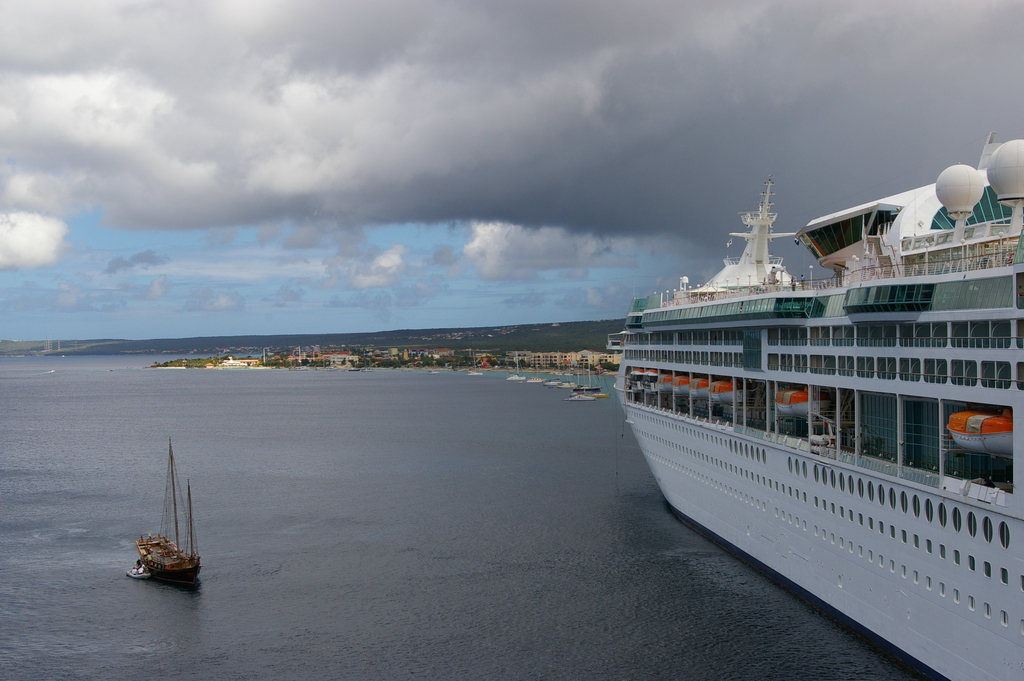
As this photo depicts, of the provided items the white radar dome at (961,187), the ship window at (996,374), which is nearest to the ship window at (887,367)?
the ship window at (996,374)

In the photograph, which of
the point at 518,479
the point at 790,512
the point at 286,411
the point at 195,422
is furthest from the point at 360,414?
the point at 790,512

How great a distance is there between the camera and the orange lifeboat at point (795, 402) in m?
28.8

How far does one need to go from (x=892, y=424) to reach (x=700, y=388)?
47.5 feet

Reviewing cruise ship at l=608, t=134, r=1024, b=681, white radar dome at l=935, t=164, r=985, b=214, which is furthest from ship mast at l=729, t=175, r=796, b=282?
white radar dome at l=935, t=164, r=985, b=214

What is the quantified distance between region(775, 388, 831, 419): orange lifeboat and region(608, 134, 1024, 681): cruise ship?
0.06 meters

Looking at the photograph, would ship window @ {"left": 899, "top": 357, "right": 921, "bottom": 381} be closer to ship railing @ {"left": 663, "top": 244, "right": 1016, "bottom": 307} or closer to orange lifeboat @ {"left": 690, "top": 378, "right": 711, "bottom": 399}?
ship railing @ {"left": 663, "top": 244, "right": 1016, "bottom": 307}

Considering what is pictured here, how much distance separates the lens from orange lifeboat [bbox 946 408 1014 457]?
18.5 metres

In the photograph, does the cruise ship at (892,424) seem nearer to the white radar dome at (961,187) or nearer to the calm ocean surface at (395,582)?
the white radar dome at (961,187)

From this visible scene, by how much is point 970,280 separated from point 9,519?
49.6m

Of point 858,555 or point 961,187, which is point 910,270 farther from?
point 858,555

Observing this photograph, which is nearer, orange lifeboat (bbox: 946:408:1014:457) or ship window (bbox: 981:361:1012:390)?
orange lifeboat (bbox: 946:408:1014:457)

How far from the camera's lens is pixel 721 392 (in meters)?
36.2

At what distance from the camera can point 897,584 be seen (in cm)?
2223

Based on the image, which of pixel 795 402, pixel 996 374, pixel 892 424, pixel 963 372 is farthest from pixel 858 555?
pixel 996 374
